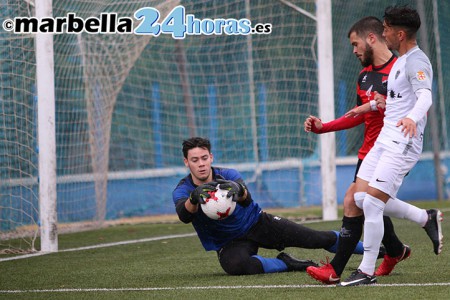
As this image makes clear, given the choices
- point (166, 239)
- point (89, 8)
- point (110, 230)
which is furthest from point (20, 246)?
point (89, 8)

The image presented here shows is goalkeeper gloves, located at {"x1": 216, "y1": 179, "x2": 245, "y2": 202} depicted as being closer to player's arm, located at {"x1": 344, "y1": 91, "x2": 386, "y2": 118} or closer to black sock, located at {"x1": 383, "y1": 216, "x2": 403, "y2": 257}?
player's arm, located at {"x1": 344, "y1": 91, "x2": 386, "y2": 118}

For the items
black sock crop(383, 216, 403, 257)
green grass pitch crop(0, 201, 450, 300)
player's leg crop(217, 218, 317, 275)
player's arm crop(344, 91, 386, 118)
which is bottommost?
green grass pitch crop(0, 201, 450, 300)

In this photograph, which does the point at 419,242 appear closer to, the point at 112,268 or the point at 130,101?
the point at 112,268

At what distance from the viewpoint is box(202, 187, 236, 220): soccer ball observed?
20.8 ft

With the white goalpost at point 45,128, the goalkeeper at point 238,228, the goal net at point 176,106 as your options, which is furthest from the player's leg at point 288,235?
the goal net at point 176,106

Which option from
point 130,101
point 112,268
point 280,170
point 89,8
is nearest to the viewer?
point 112,268

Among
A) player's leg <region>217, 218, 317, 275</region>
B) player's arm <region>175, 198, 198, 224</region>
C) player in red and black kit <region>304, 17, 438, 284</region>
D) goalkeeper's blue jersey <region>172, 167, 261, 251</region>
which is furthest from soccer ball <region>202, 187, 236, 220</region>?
player in red and black kit <region>304, 17, 438, 284</region>

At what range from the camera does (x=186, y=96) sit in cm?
1398

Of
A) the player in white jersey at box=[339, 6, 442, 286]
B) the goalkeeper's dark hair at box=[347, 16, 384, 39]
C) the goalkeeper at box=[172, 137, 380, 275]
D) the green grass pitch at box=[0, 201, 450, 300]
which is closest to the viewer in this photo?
the green grass pitch at box=[0, 201, 450, 300]

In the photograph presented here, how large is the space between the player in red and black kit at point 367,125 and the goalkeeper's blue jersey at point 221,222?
84 centimetres

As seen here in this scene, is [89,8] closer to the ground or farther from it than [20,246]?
farther from it

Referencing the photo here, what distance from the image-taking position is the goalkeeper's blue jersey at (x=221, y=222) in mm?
6871

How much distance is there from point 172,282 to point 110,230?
6079 mm

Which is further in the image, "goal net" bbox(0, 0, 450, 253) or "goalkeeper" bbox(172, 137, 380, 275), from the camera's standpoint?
"goal net" bbox(0, 0, 450, 253)
